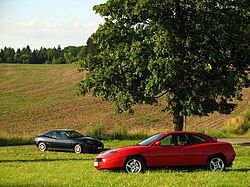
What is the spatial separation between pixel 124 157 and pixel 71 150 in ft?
40.7

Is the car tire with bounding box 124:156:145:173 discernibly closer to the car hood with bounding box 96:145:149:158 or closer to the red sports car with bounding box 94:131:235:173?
the red sports car with bounding box 94:131:235:173

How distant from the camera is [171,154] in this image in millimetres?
15453

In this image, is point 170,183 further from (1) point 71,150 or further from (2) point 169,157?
(1) point 71,150

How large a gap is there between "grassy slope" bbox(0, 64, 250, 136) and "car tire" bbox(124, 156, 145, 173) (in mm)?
20297

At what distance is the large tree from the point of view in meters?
27.1

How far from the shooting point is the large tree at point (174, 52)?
27.1m

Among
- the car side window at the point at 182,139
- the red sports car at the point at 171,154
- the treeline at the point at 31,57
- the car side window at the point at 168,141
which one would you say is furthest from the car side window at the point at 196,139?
the treeline at the point at 31,57

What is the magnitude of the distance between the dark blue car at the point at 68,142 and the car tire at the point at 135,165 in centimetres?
1148

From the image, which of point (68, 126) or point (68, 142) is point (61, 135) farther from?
point (68, 126)

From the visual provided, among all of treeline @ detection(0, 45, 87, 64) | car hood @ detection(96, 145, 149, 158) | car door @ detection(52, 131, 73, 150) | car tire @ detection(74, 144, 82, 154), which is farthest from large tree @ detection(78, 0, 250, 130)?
treeline @ detection(0, 45, 87, 64)

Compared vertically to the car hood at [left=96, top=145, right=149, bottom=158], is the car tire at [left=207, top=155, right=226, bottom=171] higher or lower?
lower

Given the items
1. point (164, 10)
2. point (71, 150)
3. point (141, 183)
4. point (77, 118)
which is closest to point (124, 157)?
point (141, 183)

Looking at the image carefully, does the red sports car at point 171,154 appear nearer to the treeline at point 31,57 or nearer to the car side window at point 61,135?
the car side window at point 61,135

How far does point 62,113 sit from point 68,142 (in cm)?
2276
